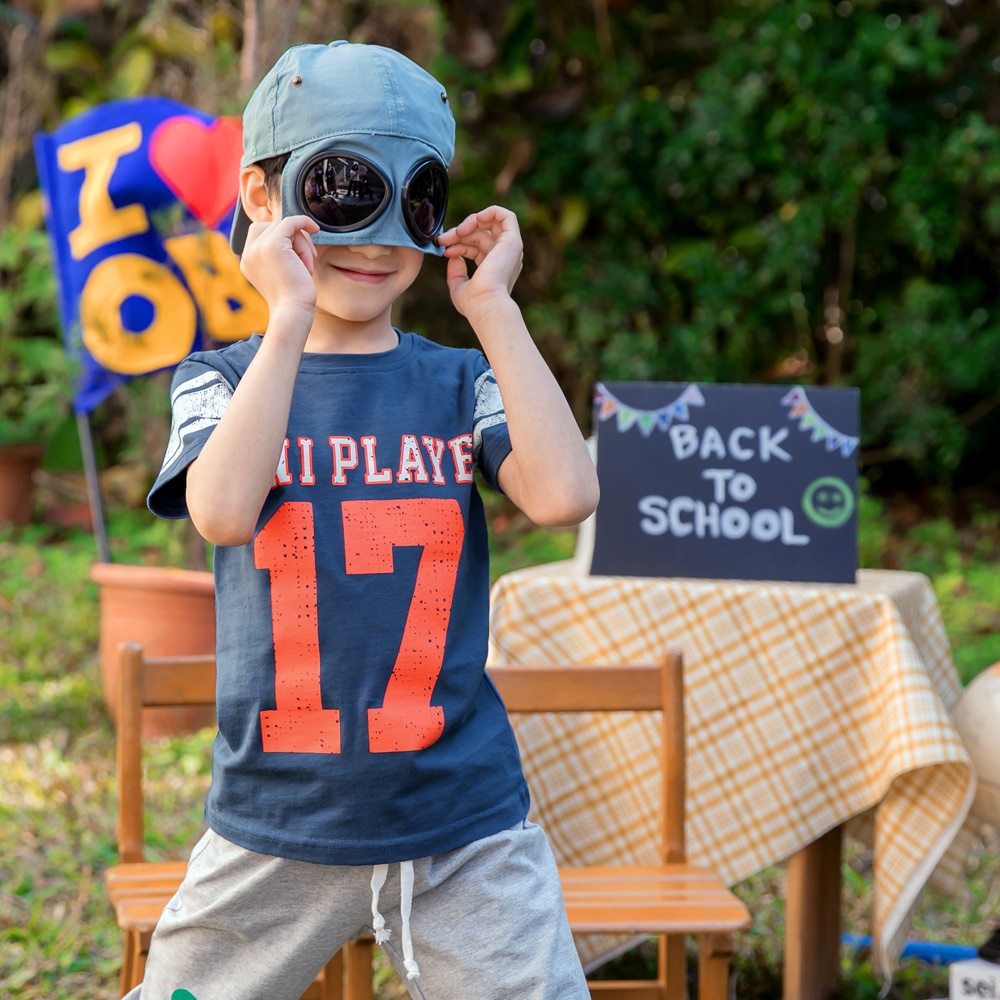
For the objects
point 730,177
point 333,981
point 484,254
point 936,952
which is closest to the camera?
point 484,254

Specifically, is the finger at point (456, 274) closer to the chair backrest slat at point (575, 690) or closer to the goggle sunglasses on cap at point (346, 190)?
the goggle sunglasses on cap at point (346, 190)

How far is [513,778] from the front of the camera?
5.09 feet

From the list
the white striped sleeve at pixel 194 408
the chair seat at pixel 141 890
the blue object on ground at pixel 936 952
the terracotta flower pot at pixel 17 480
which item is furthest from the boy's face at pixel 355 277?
the terracotta flower pot at pixel 17 480

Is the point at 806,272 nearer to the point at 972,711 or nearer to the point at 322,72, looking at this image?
the point at 972,711

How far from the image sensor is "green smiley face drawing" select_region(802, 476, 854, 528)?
8.45ft

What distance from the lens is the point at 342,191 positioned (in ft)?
4.83

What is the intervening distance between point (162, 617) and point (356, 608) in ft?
9.75

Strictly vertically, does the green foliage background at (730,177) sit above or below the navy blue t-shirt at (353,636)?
above

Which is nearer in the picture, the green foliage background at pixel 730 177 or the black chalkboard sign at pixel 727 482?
the black chalkboard sign at pixel 727 482

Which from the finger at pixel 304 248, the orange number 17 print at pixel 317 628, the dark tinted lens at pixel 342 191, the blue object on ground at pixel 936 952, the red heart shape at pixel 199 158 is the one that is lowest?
the blue object on ground at pixel 936 952

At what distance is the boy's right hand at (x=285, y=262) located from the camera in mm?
1425

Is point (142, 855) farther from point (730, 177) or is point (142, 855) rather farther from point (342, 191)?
point (730, 177)

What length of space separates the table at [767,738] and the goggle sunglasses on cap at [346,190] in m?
1.16

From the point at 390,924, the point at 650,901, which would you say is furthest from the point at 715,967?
the point at 390,924
